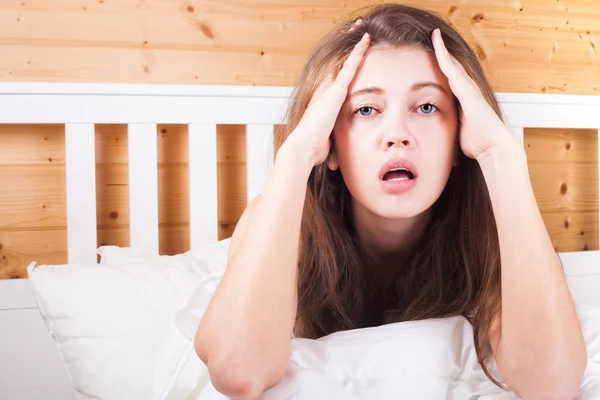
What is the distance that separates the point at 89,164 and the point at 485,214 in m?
1.05

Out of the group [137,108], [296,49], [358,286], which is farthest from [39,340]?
[296,49]

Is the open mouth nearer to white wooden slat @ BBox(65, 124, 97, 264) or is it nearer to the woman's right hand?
the woman's right hand

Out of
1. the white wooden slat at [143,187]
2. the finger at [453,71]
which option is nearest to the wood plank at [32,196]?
the white wooden slat at [143,187]

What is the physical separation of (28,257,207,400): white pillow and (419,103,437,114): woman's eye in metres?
0.63

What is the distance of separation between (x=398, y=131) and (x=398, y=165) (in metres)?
0.05

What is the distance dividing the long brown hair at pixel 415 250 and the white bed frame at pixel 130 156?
49cm

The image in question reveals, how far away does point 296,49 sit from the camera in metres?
1.84

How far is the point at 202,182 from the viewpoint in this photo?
1687 millimetres

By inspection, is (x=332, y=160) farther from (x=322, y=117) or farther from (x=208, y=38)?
(x=208, y=38)

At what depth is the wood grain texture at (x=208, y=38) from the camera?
1.64 meters

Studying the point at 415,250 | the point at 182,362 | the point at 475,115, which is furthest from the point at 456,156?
the point at 182,362

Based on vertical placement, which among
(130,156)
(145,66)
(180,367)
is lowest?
(180,367)

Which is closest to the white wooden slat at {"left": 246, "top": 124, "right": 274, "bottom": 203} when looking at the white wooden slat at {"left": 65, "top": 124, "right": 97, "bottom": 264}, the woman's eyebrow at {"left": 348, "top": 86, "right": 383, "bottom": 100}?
the white wooden slat at {"left": 65, "top": 124, "right": 97, "bottom": 264}

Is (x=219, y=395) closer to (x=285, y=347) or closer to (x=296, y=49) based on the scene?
(x=285, y=347)
